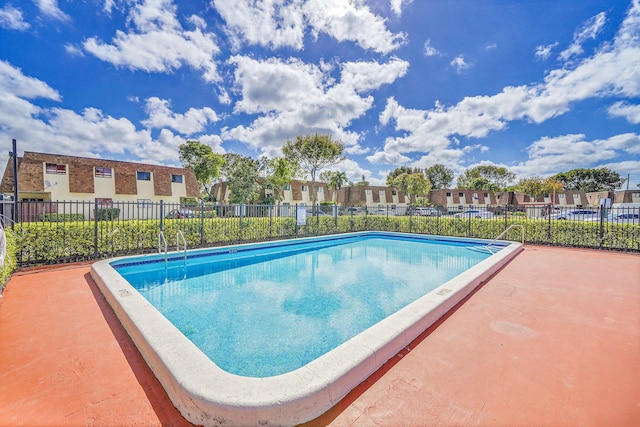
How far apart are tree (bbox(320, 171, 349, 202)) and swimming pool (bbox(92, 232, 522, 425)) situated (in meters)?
27.9

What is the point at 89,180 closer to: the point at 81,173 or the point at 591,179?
the point at 81,173

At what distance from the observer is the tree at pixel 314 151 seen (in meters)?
19.6

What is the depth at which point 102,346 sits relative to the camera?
3023 millimetres

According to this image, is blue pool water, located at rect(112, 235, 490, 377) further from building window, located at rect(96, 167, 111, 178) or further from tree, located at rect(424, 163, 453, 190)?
tree, located at rect(424, 163, 453, 190)

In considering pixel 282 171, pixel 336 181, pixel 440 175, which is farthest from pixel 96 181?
pixel 440 175

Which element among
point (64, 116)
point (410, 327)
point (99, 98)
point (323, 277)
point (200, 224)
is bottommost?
point (323, 277)

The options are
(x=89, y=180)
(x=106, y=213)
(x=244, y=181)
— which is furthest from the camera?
(x=244, y=181)

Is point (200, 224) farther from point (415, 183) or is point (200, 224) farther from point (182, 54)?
point (415, 183)

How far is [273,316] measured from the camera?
4664 mm

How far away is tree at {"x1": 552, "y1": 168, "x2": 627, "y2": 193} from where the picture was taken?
2217 inches

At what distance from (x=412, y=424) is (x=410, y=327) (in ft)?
4.30

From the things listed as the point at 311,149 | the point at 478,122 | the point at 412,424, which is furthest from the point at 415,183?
the point at 412,424

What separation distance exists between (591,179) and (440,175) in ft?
108

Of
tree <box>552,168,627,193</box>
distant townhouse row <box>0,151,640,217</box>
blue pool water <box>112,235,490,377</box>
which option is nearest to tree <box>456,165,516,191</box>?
tree <box>552,168,627,193</box>
